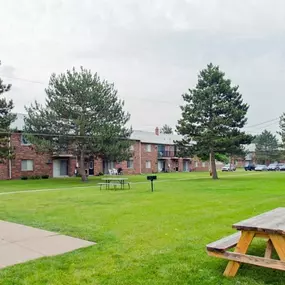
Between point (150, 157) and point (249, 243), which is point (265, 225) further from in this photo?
point (150, 157)

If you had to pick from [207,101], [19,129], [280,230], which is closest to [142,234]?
[280,230]

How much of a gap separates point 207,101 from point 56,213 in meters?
22.4

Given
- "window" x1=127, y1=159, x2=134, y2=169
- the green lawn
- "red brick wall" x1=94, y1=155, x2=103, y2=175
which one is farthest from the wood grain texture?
"window" x1=127, y1=159, x2=134, y2=169

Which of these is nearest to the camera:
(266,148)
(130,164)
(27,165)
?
(27,165)

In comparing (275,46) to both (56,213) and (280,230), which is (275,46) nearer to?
(56,213)

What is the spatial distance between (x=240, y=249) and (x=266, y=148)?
84778mm

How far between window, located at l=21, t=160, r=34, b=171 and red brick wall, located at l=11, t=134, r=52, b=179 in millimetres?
304

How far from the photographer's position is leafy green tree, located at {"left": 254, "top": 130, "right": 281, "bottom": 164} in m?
80.1

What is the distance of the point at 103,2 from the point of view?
13.1 m

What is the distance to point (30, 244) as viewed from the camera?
20.6ft

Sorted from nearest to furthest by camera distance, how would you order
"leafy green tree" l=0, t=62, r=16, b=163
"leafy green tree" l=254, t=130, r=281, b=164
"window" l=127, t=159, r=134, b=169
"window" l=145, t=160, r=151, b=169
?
"leafy green tree" l=0, t=62, r=16, b=163
"window" l=127, t=159, r=134, b=169
"window" l=145, t=160, r=151, b=169
"leafy green tree" l=254, t=130, r=281, b=164

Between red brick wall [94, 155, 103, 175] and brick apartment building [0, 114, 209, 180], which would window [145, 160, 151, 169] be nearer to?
brick apartment building [0, 114, 209, 180]

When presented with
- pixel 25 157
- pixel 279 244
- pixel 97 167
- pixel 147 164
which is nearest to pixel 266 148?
pixel 147 164

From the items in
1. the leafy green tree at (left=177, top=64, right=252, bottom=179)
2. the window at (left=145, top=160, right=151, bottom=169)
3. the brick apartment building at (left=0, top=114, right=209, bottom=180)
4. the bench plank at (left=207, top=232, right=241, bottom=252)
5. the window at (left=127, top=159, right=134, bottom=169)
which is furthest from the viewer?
the window at (left=145, top=160, right=151, bottom=169)
